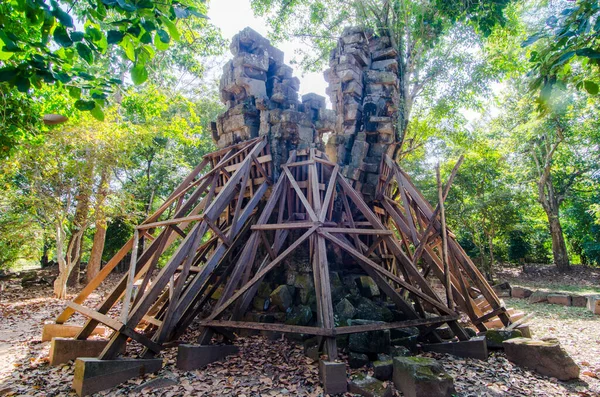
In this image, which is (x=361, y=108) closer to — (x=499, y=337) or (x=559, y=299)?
(x=499, y=337)

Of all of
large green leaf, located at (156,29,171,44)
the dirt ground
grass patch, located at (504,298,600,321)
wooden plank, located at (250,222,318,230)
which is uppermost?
large green leaf, located at (156,29,171,44)

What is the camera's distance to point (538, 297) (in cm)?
1164

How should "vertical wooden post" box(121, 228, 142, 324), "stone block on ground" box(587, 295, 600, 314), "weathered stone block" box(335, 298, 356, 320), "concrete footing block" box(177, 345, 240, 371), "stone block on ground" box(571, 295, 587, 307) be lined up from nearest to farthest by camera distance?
"vertical wooden post" box(121, 228, 142, 324) < "concrete footing block" box(177, 345, 240, 371) < "weathered stone block" box(335, 298, 356, 320) < "stone block on ground" box(587, 295, 600, 314) < "stone block on ground" box(571, 295, 587, 307)

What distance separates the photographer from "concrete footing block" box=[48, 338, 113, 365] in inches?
195

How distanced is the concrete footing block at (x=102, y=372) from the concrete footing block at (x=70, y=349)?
3.35ft

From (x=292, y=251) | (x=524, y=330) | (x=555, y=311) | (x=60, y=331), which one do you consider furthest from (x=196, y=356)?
(x=555, y=311)

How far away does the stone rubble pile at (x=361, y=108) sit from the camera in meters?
8.99

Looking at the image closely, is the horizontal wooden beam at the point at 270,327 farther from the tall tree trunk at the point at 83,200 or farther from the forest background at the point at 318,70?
the tall tree trunk at the point at 83,200

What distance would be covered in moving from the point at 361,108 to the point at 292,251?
17.4 feet

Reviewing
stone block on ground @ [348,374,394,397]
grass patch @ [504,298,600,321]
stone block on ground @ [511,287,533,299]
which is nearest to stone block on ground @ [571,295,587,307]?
grass patch @ [504,298,600,321]

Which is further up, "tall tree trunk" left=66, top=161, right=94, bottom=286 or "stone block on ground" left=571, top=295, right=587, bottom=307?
"tall tree trunk" left=66, top=161, right=94, bottom=286

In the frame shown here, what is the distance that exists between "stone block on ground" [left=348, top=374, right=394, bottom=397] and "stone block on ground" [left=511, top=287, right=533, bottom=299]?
37.0 feet

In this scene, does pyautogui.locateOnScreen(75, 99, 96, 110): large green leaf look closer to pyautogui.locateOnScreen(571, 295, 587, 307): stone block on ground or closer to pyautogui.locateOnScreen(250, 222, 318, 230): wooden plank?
pyautogui.locateOnScreen(250, 222, 318, 230): wooden plank

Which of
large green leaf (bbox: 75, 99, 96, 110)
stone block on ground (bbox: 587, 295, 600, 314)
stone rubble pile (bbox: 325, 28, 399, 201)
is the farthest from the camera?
stone block on ground (bbox: 587, 295, 600, 314)
